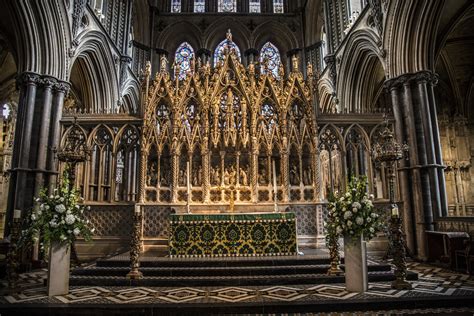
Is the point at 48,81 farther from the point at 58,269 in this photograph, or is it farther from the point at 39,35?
the point at 58,269

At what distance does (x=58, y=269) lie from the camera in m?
5.75

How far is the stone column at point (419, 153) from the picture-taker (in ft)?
30.2

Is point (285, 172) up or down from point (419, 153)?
down

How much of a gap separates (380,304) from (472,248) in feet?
12.7

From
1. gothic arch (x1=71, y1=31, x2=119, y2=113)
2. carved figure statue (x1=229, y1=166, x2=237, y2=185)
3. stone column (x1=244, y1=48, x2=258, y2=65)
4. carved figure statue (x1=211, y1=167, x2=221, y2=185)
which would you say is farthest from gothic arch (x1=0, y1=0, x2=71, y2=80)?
stone column (x1=244, y1=48, x2=258, y2=65)

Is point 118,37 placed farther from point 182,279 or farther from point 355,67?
point 182,279

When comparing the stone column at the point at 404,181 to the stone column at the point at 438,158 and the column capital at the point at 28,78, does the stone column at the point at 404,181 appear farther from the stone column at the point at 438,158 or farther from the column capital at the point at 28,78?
the column capital at the point at 28,78

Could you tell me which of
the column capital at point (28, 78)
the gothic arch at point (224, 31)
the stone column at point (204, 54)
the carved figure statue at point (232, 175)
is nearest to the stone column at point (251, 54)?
the gothic arch at point (224, 31)

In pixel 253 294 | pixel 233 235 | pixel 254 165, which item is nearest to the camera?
pixel 253 294

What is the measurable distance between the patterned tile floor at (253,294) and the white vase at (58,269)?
A: 6.1 inches

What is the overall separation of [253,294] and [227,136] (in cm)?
487

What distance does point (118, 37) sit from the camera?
16.1 m

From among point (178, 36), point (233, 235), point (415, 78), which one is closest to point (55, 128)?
point (233, 235)

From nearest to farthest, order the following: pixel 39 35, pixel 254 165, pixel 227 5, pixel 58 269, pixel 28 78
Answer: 1. pixel 58 269
2. pixel 254 165
3. pixel 28 78
4. pixel 39 35
5. pixel 227 5
